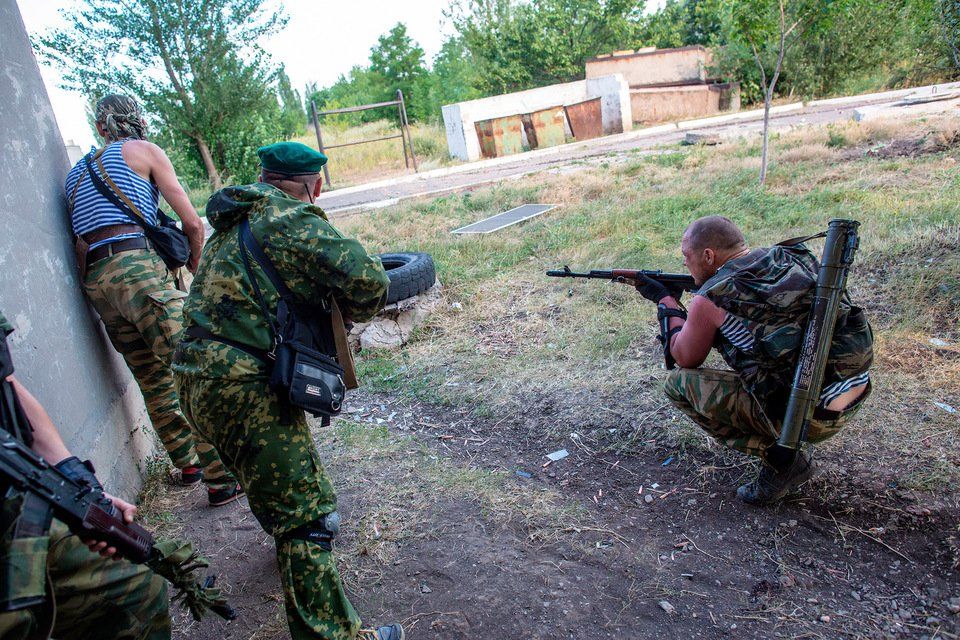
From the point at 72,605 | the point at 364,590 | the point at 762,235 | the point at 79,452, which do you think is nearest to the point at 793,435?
the point at 364,590

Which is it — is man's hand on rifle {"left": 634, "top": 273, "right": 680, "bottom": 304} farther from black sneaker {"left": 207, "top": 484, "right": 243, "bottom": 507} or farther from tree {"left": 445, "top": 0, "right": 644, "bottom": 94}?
tree {"left": 445, "top": 0, "right": 644, "bottom": 94}

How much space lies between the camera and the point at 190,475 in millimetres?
3555

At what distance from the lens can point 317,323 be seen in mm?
2262

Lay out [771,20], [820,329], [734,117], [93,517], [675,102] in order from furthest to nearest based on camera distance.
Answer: [675,102] → [734,117] → [771,20] → [820,329] → [93,517]

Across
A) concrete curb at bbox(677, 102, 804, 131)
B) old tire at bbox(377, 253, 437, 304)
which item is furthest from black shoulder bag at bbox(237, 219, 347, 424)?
concrete curb at bbox(677, 102, 804, 131)

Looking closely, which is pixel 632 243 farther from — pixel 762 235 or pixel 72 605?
pixel 72 605

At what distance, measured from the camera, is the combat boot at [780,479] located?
2736mm

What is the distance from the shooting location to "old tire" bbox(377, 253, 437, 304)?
5.24 m

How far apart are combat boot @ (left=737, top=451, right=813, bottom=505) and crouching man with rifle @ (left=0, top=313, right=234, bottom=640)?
7.52 ft

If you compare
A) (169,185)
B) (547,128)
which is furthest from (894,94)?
(169,185)

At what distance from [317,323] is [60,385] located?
1.54m

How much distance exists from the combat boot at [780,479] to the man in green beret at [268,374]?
1773mm

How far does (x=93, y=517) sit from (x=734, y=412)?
7.81ft

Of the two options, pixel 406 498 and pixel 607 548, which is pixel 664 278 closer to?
pixel 607 548
